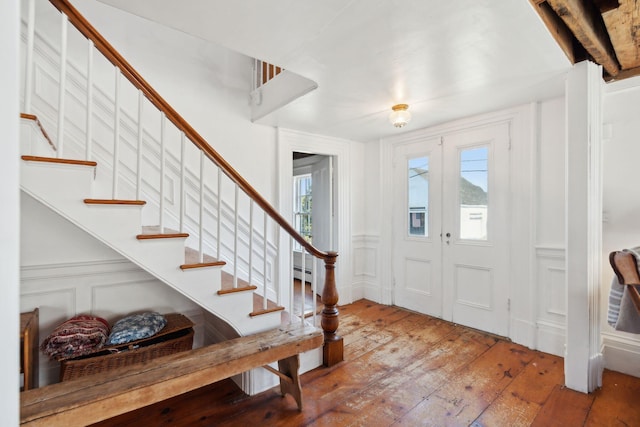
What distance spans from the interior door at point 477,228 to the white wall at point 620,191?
27.3 inches

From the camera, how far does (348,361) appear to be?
97.4 inches

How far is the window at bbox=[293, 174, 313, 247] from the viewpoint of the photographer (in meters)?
4.96

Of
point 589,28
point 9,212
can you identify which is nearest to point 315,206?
point 589,28

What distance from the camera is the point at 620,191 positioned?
230 cm

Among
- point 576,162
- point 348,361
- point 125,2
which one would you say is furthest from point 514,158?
point 125,2

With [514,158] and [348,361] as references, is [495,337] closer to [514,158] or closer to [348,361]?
[348,361]

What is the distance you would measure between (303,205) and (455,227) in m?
2.65

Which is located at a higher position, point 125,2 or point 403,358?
point 125,2

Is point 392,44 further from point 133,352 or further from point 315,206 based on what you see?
point 315,206

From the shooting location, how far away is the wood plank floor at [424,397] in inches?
71.1

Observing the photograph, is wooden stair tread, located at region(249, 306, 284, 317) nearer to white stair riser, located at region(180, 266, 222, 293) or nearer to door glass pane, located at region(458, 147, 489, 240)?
white stair riser, located at region(180, 266, 222, 293)

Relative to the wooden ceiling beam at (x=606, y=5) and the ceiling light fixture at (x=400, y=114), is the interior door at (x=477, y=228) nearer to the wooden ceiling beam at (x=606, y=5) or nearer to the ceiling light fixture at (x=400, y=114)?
the ceiling light fixture at (x=400, y=114)

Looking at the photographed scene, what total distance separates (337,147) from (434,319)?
2.41 meters

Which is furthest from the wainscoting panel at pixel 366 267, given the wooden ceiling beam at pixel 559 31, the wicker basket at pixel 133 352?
the wooden ceiling beam at pixel 559 31
